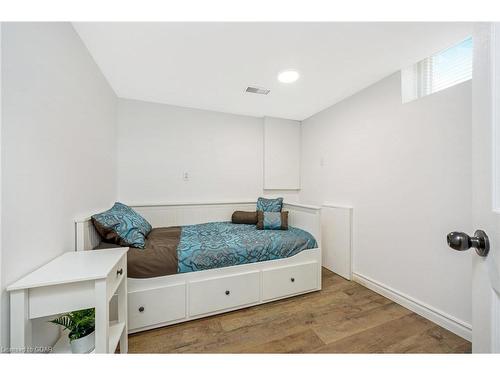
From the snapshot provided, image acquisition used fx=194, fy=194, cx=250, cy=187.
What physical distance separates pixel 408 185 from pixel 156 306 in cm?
230

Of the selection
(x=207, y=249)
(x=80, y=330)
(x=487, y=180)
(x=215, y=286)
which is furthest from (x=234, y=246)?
(x=487, y=180)

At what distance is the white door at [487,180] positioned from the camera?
1.63ft

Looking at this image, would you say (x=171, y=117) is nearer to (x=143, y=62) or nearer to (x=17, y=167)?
(x=143, y=62)

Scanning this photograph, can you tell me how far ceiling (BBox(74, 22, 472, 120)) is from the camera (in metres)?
1.30

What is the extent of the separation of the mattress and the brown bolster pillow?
0.41 m

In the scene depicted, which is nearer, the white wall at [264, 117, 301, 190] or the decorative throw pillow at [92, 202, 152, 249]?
the decorative throw pillow at [92, 202, 152, 249]

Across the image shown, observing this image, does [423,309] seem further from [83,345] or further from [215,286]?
[83,345]

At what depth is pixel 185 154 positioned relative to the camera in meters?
2.70

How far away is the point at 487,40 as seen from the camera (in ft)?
1.73

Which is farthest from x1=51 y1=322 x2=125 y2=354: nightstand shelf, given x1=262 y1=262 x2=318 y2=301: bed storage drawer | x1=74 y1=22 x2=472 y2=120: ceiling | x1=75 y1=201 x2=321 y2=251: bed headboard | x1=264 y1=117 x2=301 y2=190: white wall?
x1=264 y1=117 x2=301 y2=190: white wall

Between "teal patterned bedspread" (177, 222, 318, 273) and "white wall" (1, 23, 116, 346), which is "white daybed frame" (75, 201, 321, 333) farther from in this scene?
"white wall" (1, 23, 116, 346)
